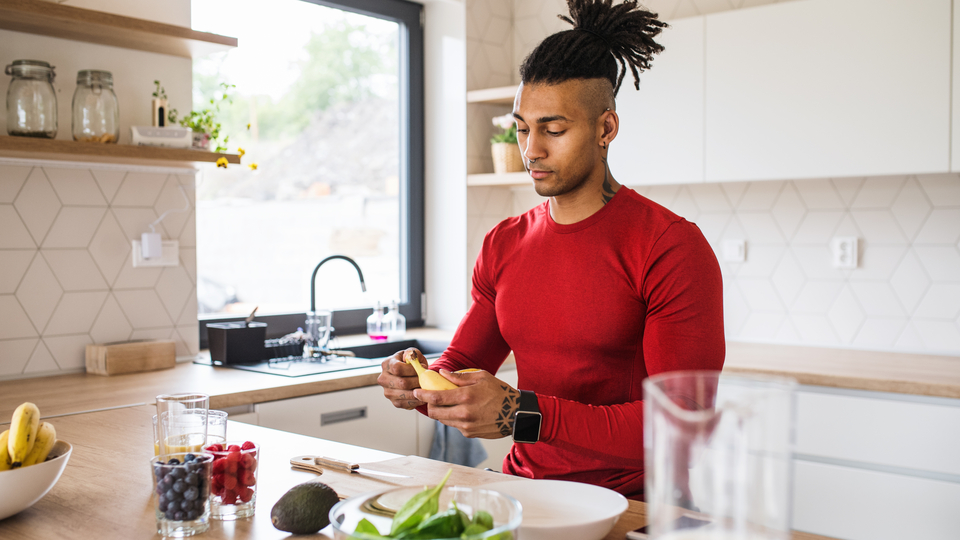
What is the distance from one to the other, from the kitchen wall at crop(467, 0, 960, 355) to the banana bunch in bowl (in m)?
2.28

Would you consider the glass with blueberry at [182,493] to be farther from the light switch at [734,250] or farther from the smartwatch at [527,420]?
the light switch at [734,250]

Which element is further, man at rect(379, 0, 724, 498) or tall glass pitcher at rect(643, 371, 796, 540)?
man at rect(379, 0, 724, 498)

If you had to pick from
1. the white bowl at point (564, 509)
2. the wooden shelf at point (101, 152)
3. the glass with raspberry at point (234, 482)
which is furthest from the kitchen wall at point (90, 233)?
the white bowl at point (564, 509)

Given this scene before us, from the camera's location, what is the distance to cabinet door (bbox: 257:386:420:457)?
2.13 m

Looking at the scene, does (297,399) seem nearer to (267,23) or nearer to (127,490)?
(127,490)

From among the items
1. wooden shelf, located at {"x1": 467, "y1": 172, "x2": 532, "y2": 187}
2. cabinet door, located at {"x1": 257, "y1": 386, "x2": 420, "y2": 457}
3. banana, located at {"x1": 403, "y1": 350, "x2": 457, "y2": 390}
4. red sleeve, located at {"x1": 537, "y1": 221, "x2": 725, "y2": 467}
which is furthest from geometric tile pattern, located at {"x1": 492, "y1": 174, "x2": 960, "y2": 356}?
banana, located at {"x1": 403, "y1": 350, "x2": 457, "y2": 390}

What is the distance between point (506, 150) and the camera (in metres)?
3.18

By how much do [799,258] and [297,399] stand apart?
186 centimetres

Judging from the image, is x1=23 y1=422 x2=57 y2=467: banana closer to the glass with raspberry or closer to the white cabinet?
the glass with raspberry

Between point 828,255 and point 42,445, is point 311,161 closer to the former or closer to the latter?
point 828,255

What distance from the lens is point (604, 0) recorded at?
1.61 m

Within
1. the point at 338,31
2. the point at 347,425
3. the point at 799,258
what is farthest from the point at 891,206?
the point at 338,31

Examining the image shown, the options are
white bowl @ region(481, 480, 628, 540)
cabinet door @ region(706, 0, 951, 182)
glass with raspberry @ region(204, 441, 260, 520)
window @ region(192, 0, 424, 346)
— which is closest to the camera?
white bowl @ region(481, 480, 628, 540)

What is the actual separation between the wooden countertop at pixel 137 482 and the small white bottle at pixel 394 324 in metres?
1.42
